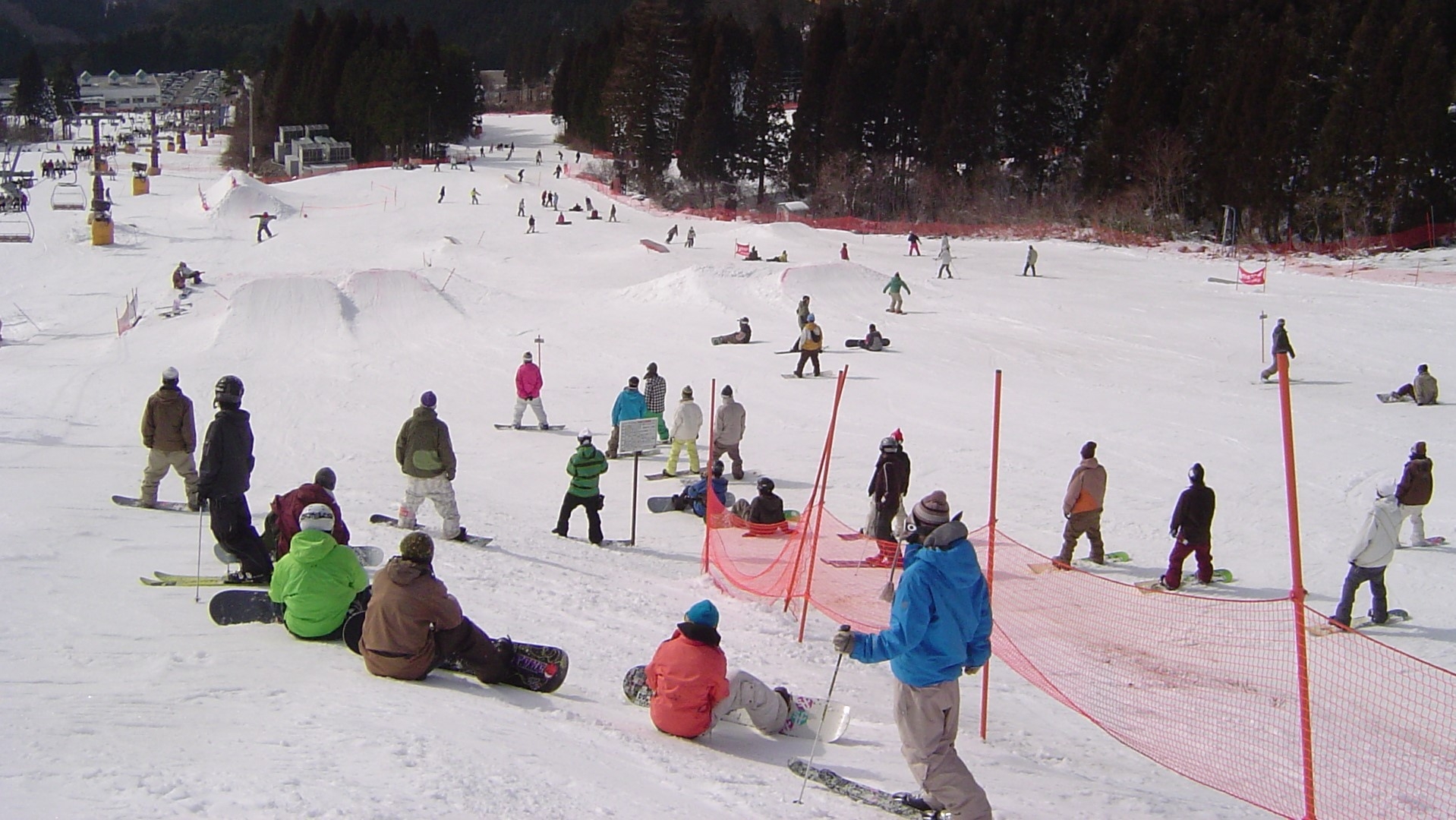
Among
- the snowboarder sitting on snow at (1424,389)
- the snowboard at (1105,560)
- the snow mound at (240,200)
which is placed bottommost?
the snowboard at (1105,560)

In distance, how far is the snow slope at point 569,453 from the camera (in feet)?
16.6

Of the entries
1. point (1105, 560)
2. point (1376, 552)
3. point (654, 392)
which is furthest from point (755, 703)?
point (654, 392)

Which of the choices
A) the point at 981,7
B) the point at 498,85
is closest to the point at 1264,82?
the point at 981,7

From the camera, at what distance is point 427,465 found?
32.9ft

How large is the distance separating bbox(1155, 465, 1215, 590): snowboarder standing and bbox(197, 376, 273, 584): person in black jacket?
7.24m

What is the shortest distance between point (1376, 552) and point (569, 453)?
9.52 m

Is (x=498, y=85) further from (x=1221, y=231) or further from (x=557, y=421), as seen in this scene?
(x=557, y=421)

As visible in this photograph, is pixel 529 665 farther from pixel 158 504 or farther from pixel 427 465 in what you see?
pixel 158 504

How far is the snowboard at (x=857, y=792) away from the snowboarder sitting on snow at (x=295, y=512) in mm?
3748

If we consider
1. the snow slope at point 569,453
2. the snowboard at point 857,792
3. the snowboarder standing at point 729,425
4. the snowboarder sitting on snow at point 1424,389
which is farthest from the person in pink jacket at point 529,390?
the snowboarder sitting on snow at point 1424,389

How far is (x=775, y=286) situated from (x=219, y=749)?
23865mm

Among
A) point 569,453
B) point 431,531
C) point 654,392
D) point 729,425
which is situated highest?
point 654,392

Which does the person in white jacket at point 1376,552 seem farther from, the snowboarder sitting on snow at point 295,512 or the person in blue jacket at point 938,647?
the snowboarder sitting on snow at point 295,512

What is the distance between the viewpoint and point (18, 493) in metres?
10.4
